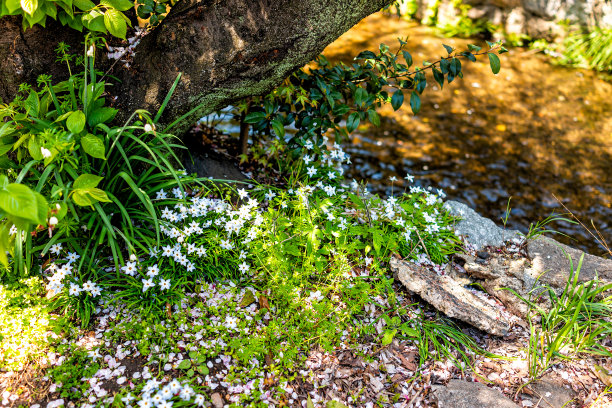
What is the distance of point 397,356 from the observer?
2504 mm

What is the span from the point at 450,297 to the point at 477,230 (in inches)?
41.0

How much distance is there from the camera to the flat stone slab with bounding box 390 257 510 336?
262 centimetres

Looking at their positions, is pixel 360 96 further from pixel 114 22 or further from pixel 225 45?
pixel 114 22

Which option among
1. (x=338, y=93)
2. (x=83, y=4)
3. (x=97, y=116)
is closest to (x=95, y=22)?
(x=83, y=4)

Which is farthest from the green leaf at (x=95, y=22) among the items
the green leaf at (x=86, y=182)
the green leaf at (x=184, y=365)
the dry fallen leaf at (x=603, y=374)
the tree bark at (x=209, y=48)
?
the dry fallen leaf at (x=603, y=374)

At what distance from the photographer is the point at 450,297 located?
2.70 m

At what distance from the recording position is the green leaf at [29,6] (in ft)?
6.78

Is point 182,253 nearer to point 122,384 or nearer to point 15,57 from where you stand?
point 122,384

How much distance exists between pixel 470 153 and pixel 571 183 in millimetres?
1098

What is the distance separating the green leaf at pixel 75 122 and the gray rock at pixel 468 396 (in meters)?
2.31

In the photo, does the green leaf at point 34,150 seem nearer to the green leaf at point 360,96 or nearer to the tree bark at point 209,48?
the tree bark at point 209,48

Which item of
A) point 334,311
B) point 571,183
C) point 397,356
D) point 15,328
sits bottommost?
point 571,183

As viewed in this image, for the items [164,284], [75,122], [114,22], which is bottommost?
[164,284]

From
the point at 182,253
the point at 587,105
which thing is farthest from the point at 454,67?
the point at 587,105
